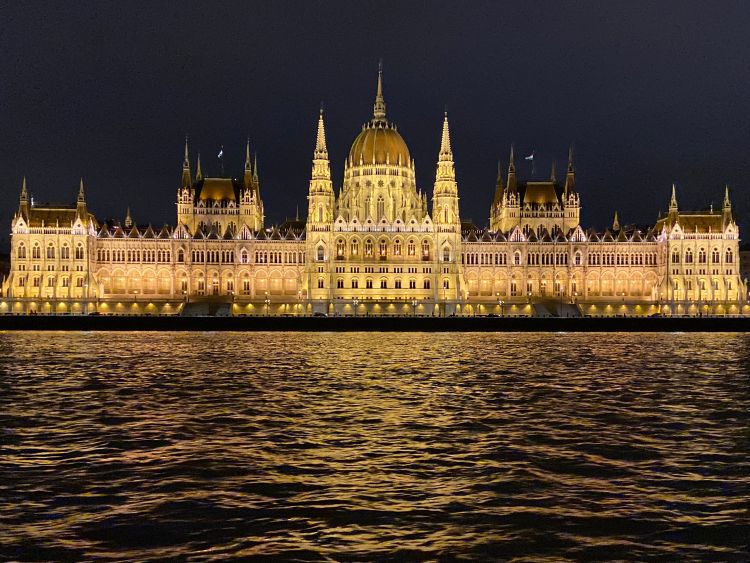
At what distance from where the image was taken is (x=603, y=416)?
2572cm

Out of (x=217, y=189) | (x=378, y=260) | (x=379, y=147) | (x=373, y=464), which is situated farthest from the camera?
(x=217, y=189)

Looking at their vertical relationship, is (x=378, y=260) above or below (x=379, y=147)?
below

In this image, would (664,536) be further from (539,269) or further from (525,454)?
(539,269)

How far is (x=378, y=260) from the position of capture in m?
102

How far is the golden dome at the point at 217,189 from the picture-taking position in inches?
4660

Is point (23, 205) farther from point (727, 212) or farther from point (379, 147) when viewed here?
point (727, 212)

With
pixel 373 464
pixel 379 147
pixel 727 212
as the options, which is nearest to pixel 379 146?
pixel 379 147

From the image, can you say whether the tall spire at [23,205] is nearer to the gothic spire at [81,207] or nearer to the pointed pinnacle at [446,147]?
the gothic spire at [81,207]

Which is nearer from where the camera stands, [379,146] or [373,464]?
[373,464]

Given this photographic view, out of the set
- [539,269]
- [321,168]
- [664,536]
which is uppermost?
[321,168]

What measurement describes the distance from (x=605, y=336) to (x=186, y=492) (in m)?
61.2

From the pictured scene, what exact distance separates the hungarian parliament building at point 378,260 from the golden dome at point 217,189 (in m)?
6.40

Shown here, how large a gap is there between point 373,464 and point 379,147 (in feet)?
310

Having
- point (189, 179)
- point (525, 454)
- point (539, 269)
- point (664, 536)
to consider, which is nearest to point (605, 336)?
point (539, 269)
